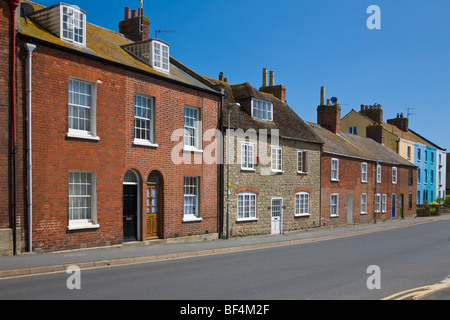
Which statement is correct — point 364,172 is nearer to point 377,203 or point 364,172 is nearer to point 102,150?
point 377,203

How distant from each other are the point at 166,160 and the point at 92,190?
3.83 metres

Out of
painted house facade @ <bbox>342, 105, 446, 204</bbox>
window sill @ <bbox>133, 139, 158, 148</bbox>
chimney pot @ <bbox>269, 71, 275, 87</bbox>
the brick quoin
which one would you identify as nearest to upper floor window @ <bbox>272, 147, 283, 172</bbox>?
the brick quoin

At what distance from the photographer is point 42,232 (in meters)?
14.0

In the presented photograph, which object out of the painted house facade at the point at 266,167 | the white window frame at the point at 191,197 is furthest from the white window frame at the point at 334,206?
the white window frame at the point at 191,197

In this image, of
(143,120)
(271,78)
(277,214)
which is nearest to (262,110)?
(277,214)

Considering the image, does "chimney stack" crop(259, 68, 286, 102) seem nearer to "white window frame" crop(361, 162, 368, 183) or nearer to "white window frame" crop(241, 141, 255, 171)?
"white window frame" crop(241, 141, 255, 171)

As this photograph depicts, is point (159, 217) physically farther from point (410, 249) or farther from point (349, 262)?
point (410, 249)

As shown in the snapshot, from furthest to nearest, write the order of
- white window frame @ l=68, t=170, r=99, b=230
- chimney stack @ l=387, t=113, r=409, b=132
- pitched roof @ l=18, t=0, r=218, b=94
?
chimney stack @ l=387, t=113, r=409, b=132, white window frame @ l=68, t=170, r=99, b=230, pitched roof @ l=18, t=0, r=218, b=94

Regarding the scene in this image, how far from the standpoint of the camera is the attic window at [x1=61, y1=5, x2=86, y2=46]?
15.7m

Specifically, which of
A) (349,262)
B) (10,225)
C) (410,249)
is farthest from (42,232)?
(410,249)

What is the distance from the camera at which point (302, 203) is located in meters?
28.2

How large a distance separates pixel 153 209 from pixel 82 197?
360cm
